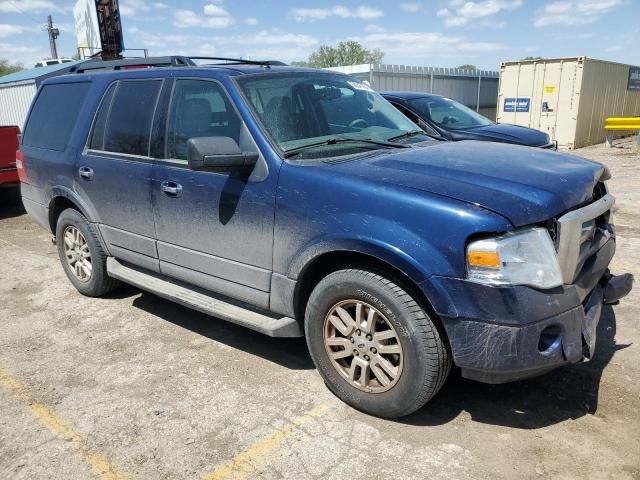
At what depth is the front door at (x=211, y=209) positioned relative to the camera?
323 centimetres

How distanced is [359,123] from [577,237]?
5.67 feet

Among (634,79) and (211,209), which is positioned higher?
(634,79)

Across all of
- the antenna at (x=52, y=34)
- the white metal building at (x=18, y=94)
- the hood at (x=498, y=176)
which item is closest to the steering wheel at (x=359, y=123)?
the hood at (x=498, y=176)

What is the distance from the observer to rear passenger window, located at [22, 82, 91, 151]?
4.69 metres

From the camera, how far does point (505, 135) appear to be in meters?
7.81

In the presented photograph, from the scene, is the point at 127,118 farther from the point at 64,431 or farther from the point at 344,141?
the point at 64,431

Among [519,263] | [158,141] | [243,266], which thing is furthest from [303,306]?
[158,141]

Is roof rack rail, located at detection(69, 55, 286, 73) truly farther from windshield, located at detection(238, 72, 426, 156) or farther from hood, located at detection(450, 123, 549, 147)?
hood, located at detection(450, 123, 549, 147)

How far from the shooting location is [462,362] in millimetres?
2598

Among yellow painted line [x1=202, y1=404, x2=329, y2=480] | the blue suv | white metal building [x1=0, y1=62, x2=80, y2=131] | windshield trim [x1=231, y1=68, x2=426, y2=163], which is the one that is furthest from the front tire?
white metal building [x1=0, y1=62, x2=80, y2=131]

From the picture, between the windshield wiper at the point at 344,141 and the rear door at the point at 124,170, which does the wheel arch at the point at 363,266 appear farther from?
the rear door at the point at 124,170

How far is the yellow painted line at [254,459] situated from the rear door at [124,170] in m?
1.78

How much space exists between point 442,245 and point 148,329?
2.77m

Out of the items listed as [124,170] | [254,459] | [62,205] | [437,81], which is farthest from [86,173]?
[437,81]
